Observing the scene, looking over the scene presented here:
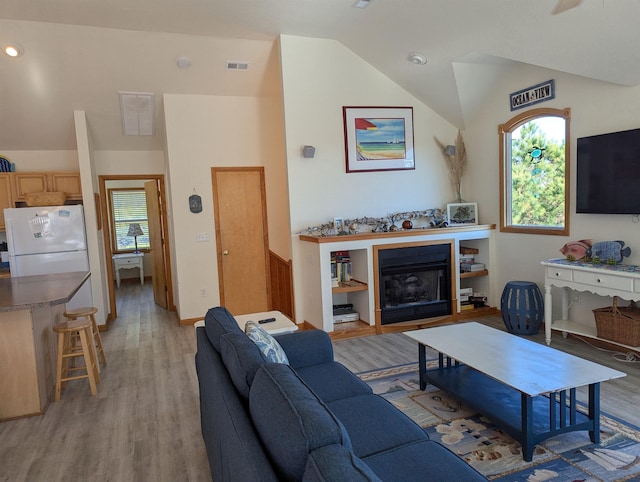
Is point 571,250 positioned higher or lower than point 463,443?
higher

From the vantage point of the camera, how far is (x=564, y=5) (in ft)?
10.1

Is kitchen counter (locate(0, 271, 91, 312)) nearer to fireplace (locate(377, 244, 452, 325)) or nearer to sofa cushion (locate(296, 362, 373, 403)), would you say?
sofa cushion (locate(296, 362, 373, 403))

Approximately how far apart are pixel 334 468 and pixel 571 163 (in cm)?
407

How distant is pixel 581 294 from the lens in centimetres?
405

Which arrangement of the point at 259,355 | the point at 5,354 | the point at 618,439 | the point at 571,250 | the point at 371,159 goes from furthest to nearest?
the point at 371,159 → the point at 571,250 → the point at 5,354 → the point at 618,439 → the point at 259,355

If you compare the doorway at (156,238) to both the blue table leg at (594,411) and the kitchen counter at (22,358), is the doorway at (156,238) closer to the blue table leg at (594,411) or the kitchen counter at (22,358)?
the kitchen counter at (22,358)

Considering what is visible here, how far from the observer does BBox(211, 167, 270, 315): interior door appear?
18.3 ft

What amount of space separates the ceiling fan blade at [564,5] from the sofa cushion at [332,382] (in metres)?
3.04

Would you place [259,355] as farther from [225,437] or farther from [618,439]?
[618,439]

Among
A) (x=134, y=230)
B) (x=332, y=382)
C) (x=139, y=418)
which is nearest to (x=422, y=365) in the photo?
(x=332, y=382)

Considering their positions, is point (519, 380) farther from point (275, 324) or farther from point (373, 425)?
point (275, 324)

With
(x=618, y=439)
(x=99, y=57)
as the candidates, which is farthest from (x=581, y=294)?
(x=99, y=57)

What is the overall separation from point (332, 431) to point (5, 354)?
300cm

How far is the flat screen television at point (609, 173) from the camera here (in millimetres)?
3443
